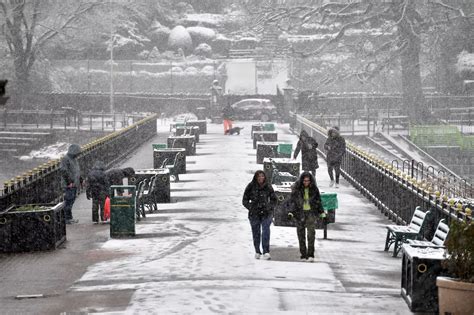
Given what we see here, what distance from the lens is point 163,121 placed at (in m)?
66.8

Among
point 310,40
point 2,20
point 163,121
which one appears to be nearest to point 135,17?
point 310,40

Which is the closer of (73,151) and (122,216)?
(122,216)

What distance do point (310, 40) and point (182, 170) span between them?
57798 mm

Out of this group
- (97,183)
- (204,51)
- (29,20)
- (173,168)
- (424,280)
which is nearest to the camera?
(424,280)

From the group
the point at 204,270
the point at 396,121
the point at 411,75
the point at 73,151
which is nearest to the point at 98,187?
the point at 73,151

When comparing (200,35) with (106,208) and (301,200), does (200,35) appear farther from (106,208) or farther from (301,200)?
(301,200)

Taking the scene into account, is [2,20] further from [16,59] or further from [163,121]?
[163,121]

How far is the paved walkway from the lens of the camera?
45.4 ft

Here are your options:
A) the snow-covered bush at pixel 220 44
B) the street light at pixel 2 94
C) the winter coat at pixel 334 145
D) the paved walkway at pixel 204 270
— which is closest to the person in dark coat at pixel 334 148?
the winter coat at pixel 334 145

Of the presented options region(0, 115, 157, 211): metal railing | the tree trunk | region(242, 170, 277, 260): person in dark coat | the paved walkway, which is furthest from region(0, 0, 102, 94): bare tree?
region(242, 170, 277, 260): person in dark coat

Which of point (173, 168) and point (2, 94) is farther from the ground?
point (2, 94)

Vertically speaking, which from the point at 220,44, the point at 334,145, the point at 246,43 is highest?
the point at 220,44

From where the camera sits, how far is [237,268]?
16375mm

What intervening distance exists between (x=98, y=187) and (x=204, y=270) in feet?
21.7
